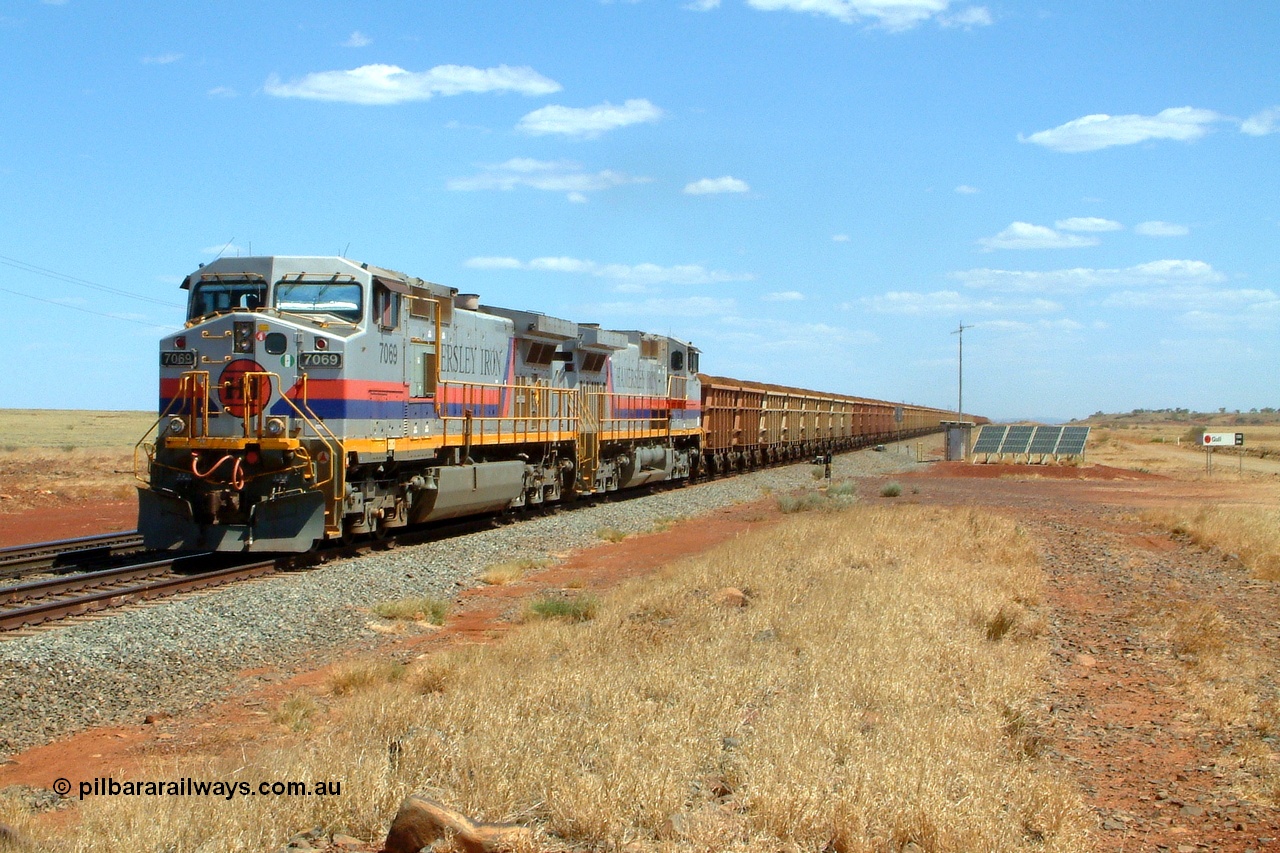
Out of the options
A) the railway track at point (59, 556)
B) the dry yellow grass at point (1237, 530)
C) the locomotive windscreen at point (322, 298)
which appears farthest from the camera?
the dry yellow grass at point (1237, 530)

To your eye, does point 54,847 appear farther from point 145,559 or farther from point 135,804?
point 145,559

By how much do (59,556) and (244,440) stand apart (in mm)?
3484

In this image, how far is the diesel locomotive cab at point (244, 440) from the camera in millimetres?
13828

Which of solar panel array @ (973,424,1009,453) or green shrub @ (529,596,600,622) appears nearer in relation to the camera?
green shrub @ (529,596,600,622)

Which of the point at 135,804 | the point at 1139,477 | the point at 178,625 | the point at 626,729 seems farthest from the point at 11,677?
the point at 1139,477

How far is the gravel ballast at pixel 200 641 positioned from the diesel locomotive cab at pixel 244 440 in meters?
0.97

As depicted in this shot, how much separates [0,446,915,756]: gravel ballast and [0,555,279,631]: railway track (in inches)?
18.4

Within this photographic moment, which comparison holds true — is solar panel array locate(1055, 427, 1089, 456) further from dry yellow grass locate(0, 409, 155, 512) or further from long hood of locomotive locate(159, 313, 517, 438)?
long hood of locomotive locate(159, 313, 517, 438)

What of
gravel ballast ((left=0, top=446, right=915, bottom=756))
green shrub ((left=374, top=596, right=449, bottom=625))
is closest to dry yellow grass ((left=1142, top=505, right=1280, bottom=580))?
gravel ballast ((left=0, top=446, right=915, bottom=756))

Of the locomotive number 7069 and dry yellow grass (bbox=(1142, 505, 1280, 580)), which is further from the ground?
the locomotive number 7069

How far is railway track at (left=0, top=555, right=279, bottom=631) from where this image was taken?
1085 centimetres

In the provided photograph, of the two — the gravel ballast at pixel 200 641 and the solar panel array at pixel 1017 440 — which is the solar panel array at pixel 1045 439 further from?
the gravel ballast at pixel 200 641

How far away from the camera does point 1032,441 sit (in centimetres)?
5162

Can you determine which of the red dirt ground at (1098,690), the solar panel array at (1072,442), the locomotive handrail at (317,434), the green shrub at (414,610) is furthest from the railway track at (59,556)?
the solar panel array at (1072,442)
